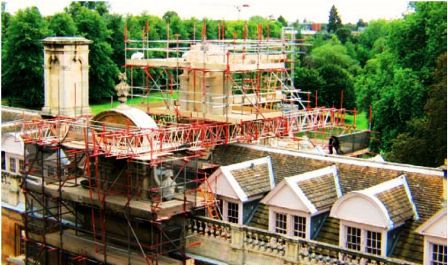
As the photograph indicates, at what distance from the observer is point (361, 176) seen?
80.0ft

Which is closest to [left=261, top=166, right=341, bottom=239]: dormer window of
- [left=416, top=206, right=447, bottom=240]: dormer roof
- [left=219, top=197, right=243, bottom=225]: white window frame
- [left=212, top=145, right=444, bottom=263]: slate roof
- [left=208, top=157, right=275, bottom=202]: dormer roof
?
[left=212, top=145, right=444, bottom=263]: slate roof

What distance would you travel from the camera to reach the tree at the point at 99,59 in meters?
→ 86.9

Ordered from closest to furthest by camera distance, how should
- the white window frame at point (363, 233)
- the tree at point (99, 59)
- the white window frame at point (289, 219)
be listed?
the white window frame at point (363, 233) < the white window frame at point (289, 219) < the tree at point (99, 59)

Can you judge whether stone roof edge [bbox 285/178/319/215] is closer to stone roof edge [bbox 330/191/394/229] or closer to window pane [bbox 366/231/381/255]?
stone roof edge [bbox 330/191/394/229]

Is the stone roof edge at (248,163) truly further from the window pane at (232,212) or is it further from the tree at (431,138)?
the tree at (431,138)

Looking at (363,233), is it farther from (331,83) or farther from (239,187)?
(331,83)

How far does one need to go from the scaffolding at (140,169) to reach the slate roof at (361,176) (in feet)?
4.23

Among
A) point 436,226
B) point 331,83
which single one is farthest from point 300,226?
point 331,83

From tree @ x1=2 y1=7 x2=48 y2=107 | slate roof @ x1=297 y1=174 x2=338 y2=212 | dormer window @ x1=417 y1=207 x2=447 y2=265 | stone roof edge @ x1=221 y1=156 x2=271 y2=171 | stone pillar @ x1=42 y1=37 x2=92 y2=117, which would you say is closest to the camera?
dormer window @ x1=417 y1=207 x2=447 y2=265

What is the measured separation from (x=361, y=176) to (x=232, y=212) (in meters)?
4.24

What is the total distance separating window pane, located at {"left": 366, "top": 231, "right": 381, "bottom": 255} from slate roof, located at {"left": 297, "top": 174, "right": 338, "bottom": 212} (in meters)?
1.79

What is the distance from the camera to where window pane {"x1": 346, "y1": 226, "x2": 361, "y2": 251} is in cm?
2245

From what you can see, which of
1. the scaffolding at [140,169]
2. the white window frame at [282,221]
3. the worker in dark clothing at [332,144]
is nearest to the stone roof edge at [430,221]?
the white window frame at [282,221]

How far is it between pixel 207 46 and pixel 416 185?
12336 mm
